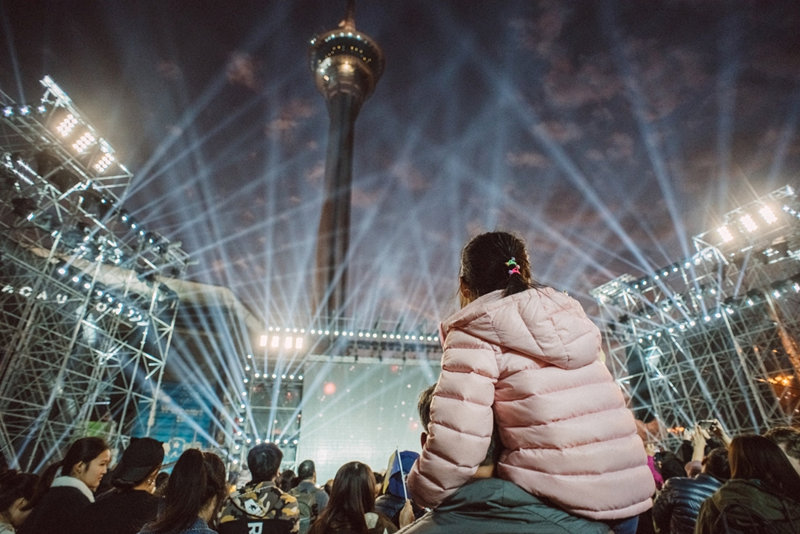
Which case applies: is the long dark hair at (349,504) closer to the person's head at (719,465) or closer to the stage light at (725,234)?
the person's head at (719,465)

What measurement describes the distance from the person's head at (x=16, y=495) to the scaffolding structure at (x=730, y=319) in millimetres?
18044

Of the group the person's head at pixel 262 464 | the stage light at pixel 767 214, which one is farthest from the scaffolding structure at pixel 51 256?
the stage light at pixel 767 214

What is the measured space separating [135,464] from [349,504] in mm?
1518

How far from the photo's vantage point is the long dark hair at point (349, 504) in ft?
9.16

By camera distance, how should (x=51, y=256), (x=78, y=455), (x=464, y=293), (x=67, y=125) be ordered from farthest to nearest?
(x=67, y=125)
(x=51, y=256)
(x=78, y=455)
(x=464, y=293)

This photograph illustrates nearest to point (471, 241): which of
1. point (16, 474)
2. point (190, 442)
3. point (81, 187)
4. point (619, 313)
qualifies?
point (16, 474)

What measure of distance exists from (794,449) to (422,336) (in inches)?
845

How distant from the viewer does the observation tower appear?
107ft

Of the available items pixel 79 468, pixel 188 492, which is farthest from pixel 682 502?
pixel 79 468

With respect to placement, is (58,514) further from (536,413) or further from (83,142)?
(83,142)

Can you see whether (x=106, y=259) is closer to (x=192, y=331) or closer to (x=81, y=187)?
(x=81, y=187)

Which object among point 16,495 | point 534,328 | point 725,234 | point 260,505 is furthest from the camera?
point 725,234

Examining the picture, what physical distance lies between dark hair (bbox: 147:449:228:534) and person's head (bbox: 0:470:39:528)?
2.01 m

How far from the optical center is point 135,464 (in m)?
2.73
